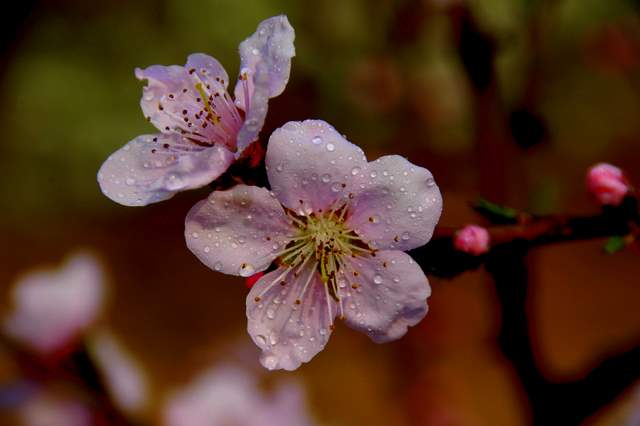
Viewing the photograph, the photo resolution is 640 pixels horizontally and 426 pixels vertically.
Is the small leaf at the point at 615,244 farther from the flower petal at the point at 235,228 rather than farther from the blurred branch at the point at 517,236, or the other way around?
the flower petal at the point at 235,228

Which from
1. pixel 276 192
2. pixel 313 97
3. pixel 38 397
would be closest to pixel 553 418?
pixel 276 192

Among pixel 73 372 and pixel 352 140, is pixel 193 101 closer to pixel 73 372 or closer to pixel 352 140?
pixel 73 372

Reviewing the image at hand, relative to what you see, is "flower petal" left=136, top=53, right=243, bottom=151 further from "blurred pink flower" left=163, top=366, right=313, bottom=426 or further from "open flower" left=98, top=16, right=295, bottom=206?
"blurred pink flower" left=163, top=366, right=313, bottom=426

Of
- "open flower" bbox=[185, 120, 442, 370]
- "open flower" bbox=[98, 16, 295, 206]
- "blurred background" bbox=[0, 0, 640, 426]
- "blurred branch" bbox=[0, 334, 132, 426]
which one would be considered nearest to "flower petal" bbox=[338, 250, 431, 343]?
"open flower" bbox=[185, 120, 442, 370]

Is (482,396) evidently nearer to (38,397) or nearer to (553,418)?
(553,418)

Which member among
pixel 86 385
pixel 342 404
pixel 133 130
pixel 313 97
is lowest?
pixel 342 404
